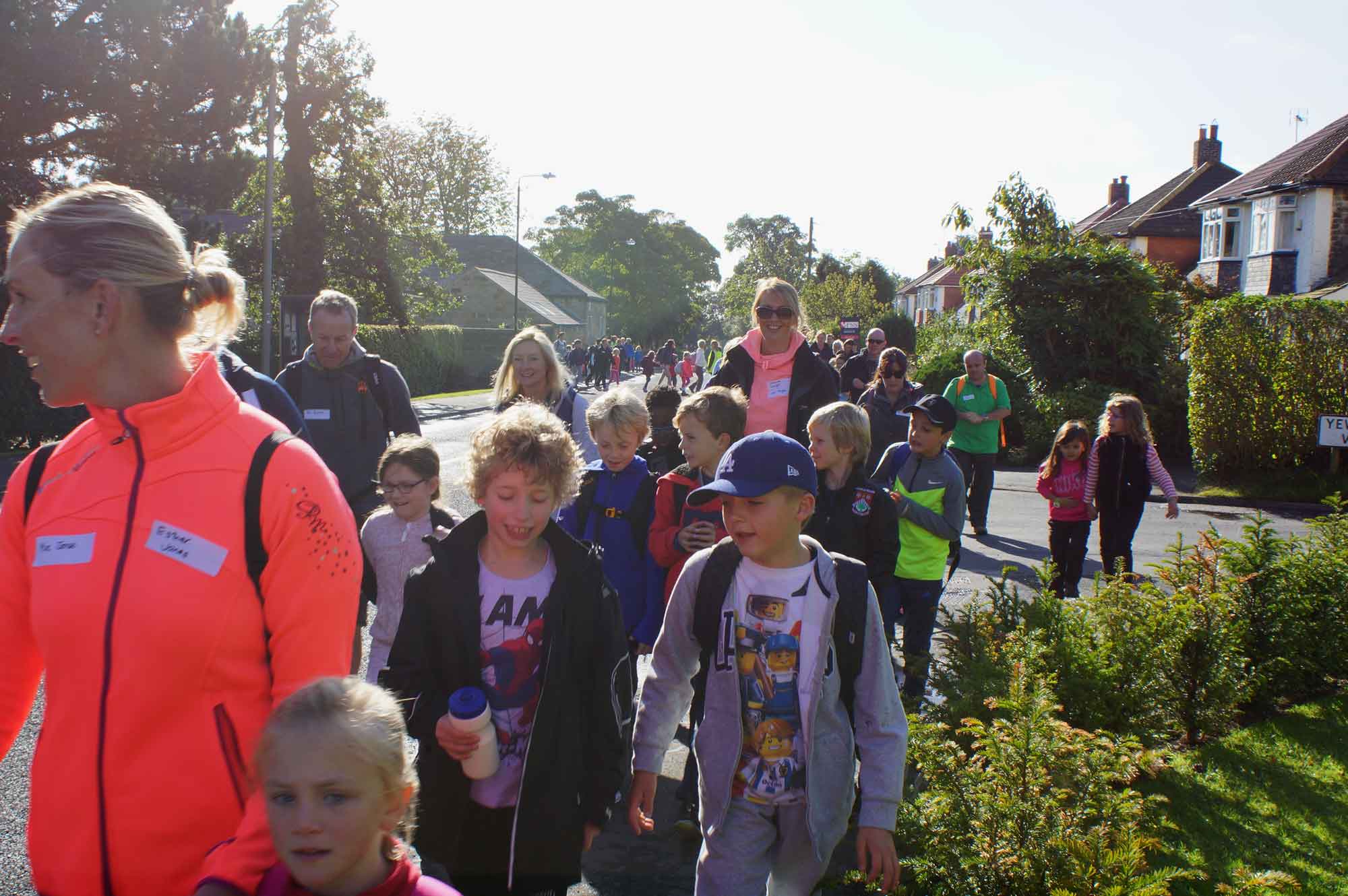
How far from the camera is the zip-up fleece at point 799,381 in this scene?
20.3 feet

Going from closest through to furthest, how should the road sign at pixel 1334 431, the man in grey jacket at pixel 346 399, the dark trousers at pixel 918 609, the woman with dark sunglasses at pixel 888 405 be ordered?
the man in grey jacket at pixel 346 399
the dark trousers at pixel 918 609
the woman with dark sunglasses at pixel 888 405
the road sign at pixel 1334 431

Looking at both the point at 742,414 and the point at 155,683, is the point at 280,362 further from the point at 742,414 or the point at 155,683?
the point at 155,683

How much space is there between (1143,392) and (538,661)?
20865 mm

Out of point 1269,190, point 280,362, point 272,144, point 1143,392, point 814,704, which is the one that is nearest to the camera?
point 814,704

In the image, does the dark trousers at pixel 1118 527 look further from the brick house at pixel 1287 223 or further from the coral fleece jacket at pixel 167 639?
the brick house at pixel 1287 223

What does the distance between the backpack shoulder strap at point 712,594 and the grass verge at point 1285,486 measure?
15.6 meters

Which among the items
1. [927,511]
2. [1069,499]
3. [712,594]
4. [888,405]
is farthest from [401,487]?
[888,405]

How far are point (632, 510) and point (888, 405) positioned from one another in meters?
5.90

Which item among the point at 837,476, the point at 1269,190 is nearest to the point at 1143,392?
the point at 1269,190

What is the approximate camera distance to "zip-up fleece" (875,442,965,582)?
618 cm

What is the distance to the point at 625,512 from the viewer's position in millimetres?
5176

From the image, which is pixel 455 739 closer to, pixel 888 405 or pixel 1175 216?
pixel 888 405

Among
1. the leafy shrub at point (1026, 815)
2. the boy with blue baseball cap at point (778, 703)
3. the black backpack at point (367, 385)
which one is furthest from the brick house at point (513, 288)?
the boy with blue baseball cap at point (778, 703)

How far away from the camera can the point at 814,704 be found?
3186mm
